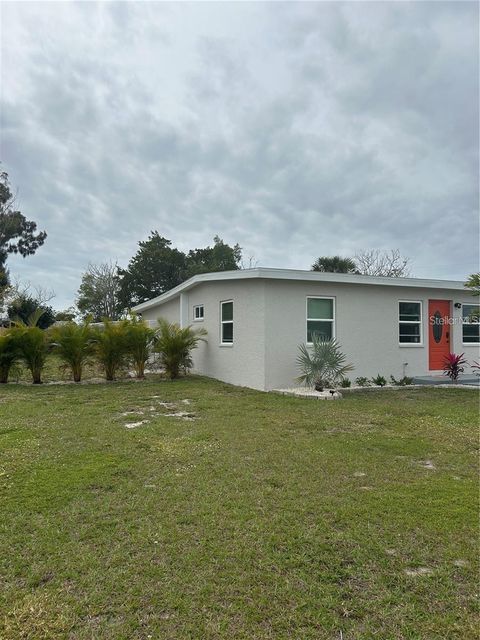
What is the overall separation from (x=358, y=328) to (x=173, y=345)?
5146mm

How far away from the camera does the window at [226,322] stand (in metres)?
11.1

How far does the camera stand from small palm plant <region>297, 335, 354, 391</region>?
943 cm

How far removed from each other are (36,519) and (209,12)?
30.3 feet

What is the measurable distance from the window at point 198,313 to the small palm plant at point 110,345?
8.12 feet

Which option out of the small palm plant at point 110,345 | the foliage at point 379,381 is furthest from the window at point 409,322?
the small palm plant at point 110,345

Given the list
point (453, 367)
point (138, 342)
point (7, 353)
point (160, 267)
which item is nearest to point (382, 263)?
point (160, 267)

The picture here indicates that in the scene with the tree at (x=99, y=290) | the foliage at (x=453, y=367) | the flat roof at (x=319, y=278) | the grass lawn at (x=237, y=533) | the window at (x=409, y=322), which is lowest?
the grass lawn at (x=237, y=533)

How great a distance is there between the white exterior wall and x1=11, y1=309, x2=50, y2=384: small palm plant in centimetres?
603

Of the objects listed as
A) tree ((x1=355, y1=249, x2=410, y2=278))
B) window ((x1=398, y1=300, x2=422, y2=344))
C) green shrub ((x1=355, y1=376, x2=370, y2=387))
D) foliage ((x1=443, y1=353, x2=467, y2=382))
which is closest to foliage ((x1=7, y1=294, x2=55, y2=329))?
green shrub ((x1=355, y1=376, x2=370, y2=387))

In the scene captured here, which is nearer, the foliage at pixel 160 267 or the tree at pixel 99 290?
the foliage at pixel 160 267

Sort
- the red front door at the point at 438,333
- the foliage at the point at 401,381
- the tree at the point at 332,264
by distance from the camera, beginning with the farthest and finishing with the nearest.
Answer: the tree at the point at 332,264, the red front door at the point at 438,333, the foliage at the point at 401,381

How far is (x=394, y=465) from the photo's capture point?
436 cm

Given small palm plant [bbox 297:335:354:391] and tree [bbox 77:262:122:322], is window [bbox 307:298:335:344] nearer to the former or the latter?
small palm plant [bbox 297:335:354:391]

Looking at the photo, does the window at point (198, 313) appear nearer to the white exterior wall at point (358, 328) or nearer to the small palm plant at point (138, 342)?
the small palm plant at point (138, 342)
